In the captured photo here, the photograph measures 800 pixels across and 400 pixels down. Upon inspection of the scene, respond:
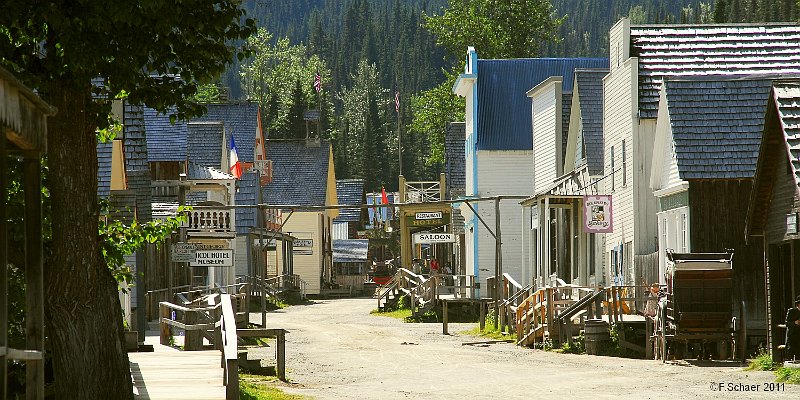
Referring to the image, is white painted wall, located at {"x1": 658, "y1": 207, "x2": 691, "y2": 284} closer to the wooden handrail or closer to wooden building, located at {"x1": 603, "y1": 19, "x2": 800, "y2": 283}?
wooden building, located at {"x1": 603, "y1": 19, "x2": 800, "y2": 283}

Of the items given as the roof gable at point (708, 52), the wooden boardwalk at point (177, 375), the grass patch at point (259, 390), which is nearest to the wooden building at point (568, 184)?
the roof gable at point (708, 52)

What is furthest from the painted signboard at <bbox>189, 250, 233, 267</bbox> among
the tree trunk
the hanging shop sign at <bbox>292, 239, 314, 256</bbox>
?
the hanging shop sign at <bbox>292, 239, 314, 256</bbox>

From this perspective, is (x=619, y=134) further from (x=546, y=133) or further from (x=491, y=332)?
(x=546, y=133)

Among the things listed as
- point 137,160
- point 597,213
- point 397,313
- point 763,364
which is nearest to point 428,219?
point 397,313

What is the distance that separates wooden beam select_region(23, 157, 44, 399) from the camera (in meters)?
11.4

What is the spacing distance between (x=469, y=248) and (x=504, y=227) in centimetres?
454

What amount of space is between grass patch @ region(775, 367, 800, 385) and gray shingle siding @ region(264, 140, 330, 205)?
177 ft

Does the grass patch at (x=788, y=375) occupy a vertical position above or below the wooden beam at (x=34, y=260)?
below

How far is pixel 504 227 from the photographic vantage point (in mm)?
48688

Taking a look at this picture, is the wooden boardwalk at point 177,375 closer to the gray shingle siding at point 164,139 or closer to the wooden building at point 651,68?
the wooden building at point 651,68

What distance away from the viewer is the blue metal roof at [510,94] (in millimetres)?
49469

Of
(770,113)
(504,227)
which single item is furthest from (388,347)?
(504,227)

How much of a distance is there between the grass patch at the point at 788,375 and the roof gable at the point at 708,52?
424 inches

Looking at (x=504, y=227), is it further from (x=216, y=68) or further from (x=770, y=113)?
(x=216, y=68)
